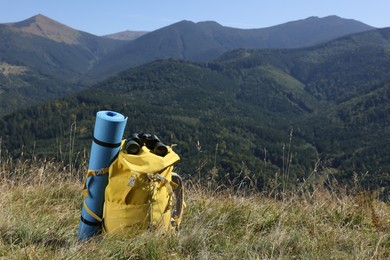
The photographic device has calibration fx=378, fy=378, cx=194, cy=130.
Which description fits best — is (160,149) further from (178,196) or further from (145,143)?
(178,196)

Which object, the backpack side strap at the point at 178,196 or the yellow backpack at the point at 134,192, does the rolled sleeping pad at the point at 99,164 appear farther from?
the backpack side strap at the point at 178,196

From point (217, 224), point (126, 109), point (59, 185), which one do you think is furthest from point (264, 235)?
point (126, 109)

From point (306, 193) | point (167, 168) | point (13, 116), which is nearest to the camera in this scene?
point (167, 168)

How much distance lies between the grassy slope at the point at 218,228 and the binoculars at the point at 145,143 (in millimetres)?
731

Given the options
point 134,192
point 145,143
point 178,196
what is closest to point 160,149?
point 145,143

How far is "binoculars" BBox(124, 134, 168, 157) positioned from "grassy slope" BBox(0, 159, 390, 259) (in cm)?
73

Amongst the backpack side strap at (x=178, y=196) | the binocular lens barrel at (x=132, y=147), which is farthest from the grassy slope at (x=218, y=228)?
the binocular lens barrel at (x=132, y=147)

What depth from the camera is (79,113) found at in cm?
16188

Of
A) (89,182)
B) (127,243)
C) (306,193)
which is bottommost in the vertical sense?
(306,193)

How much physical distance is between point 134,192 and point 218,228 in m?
1.00

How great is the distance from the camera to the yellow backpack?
317 cm

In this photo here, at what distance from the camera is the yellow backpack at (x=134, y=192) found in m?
3.17

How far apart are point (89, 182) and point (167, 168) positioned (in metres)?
0.72

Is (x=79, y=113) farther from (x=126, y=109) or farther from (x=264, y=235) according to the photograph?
(x=264, y=235)
